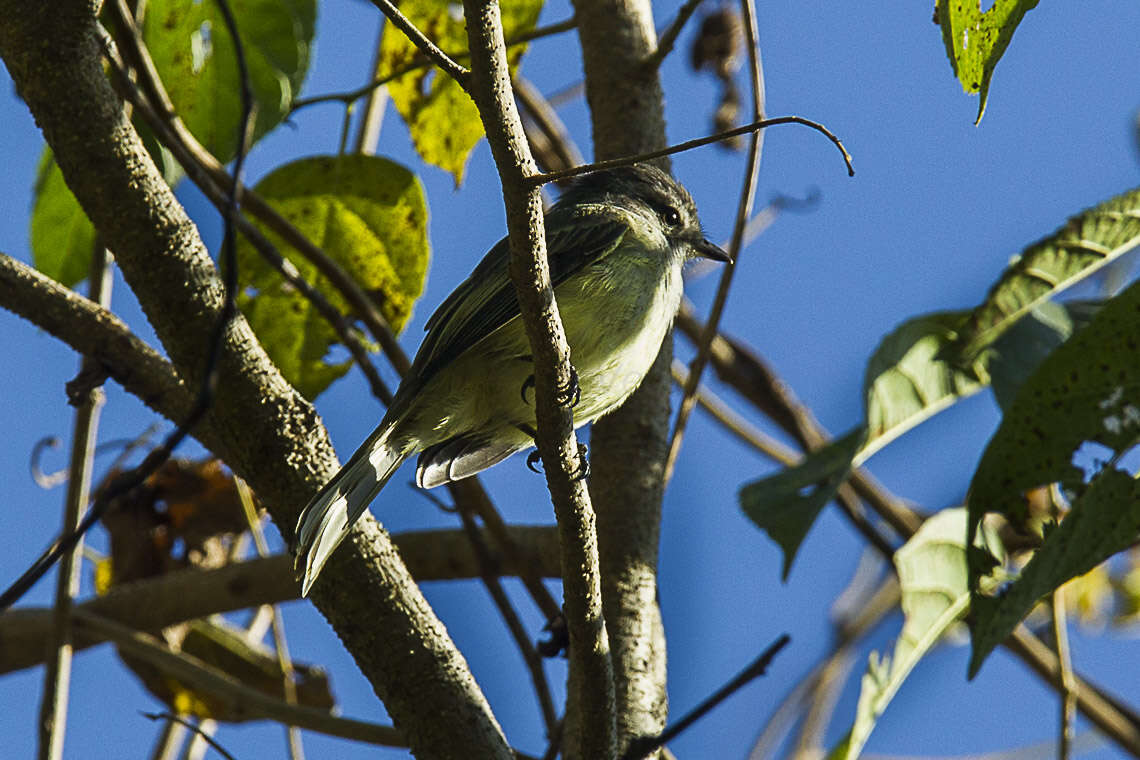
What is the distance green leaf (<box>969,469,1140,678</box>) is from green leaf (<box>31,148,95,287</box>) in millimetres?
2580

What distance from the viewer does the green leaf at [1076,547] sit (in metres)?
2.44

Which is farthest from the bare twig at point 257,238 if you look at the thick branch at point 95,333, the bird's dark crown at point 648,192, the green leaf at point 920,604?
the green leaf at point 920,604

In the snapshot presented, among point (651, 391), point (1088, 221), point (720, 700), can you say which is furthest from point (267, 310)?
point (1088, 221)

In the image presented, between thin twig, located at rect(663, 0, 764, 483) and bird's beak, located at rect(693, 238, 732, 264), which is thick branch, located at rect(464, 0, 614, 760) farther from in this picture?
bird's beak, located at rect(693, 238, 732, 264)

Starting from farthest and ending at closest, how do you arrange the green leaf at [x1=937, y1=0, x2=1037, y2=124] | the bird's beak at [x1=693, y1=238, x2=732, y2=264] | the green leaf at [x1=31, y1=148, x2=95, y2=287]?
the bird's beak at [x1=693, y1=238, x2=732, y2=264]
the green leaf at [x1=31, y1=148, x2=95, y2=287]
the green leaf at [x1=937, y1=0, x2=1037, y2=124]

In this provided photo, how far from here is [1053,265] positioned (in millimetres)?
3479

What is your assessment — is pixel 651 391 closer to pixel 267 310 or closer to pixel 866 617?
pixel 267 310

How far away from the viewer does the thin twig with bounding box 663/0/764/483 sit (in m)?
3.43

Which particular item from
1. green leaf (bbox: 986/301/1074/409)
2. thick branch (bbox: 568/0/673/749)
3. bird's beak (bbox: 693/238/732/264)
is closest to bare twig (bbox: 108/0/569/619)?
thick branch (bbox: 568/0/673/749)

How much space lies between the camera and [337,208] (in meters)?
3.52

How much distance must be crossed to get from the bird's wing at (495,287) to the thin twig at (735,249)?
37cm

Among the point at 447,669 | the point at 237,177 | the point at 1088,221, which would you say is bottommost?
the point at 447,669

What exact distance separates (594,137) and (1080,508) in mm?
1914

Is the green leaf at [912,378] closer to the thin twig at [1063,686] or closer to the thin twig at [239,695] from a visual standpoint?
the thin twig at [1063,686]
